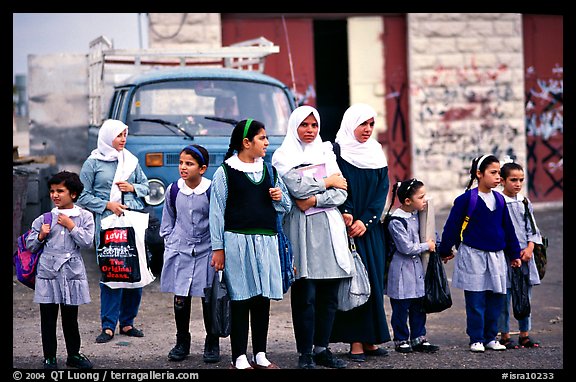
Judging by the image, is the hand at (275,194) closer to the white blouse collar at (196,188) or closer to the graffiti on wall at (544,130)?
the white blouse collar at (196,188)

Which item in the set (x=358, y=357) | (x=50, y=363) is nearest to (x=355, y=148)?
(x=358, y=357)

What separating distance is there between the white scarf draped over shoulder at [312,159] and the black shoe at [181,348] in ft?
4.01

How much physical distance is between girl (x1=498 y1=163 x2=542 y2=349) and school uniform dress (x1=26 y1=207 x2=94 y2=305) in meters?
3.10

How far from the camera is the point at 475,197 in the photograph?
7570mm

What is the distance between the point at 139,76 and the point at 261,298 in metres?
4.59

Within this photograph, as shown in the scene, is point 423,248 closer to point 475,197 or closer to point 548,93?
point 475,197

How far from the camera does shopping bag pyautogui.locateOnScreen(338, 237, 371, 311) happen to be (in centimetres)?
701

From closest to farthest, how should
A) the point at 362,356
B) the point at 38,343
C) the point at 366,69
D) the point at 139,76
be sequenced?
the point at 362,356
the point at 38,343
the point at 139,76
the point at 366,69

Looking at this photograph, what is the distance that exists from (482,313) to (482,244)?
0.50 metres

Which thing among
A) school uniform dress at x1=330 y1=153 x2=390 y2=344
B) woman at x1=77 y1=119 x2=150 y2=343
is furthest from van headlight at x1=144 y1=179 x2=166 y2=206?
school uniform dress at x1=330 y1=153 x2=390 y2=344

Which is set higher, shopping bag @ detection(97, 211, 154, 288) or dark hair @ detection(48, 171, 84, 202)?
dark hair @ detection(48, 171, 84, 202)

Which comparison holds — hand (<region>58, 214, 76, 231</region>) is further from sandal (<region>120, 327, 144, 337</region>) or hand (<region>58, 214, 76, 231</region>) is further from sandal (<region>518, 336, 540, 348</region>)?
sandal (<region>518, 336, 540, 348</region>)
